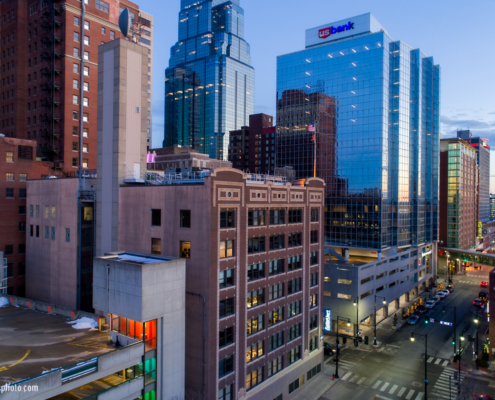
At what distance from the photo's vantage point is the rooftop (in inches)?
993

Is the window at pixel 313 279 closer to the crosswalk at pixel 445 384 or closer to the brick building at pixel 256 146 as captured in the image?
the crosswalk at pixel 445 384

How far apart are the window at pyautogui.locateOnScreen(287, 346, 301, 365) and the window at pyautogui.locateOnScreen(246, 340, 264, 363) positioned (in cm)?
640

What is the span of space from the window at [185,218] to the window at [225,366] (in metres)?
13.9

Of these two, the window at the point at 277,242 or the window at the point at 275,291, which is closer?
the window at the point at 275,291

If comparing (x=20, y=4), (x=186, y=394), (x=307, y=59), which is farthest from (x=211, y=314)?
(x=307, y=59)

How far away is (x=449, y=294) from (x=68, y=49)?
105524 mm

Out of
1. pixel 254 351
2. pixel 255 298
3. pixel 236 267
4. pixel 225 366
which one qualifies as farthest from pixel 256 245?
pixel 225 366

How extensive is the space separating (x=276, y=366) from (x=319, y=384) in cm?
953

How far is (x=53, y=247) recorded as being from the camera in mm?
48188

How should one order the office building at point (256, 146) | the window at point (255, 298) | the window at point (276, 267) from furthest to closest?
the office building at point (256, 146) → the window at point (276, 267) → the window at point (255, 298)

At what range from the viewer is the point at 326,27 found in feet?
310

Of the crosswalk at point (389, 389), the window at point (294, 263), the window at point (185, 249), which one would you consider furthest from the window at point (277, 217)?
the crosswalk at point (389, 389)

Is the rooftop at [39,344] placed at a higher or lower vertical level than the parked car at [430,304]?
higher

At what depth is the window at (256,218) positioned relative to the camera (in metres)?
41.6
